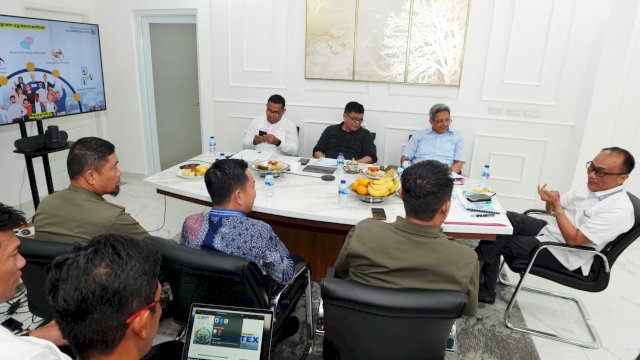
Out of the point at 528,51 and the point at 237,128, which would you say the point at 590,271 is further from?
the point at 237,128

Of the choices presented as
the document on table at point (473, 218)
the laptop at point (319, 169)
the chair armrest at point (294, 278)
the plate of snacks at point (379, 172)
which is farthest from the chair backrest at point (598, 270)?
the laptop at point (319, 169)

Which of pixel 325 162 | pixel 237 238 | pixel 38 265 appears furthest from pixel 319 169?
pixel 38 265

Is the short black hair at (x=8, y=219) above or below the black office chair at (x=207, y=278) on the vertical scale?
above

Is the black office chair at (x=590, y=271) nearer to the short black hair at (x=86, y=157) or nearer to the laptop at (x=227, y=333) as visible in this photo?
the laptop at (x=227, y=333)

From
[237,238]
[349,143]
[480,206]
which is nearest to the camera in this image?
[237,238]

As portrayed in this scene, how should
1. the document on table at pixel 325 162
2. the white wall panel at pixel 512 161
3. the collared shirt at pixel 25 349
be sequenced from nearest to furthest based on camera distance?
the collared shirt at pixel 25 349, the document on table at pixel 325 162, the white wall panel at pixel 512 161

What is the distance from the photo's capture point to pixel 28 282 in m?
1.61

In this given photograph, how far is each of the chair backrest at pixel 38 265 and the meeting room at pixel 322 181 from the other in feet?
0.03

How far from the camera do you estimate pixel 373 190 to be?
2.42 m

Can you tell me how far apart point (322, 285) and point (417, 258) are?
355 mm

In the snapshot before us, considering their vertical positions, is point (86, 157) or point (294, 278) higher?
point (86, 157)

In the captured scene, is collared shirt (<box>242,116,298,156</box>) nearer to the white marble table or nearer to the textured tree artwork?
the textured tree artwork

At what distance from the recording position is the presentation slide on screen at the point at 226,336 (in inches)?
55.1

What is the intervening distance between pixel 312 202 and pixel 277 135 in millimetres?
1644
